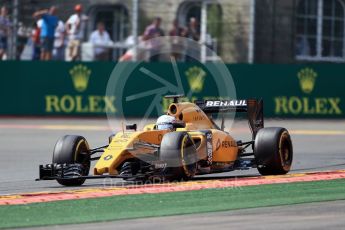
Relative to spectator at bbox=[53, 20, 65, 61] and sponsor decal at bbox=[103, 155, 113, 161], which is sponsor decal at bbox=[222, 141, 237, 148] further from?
spectator at bbox=[53, 20, 65, 61]

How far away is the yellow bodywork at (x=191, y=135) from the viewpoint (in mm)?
13766

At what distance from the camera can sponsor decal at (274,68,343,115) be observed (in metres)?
29.1

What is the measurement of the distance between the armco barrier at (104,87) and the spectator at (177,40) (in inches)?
30.7

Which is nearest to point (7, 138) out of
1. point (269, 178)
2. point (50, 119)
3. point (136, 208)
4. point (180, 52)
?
point (50, 119)

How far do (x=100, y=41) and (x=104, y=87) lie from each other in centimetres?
147

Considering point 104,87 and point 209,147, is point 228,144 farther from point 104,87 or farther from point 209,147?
point 104,87

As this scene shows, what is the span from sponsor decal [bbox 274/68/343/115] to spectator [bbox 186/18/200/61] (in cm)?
265

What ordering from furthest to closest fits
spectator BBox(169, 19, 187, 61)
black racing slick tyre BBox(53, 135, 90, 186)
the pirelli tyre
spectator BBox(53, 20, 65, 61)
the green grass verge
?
spectator BBox(169, 19, 187, 61)
spectator BBox(53, 20, 65, 61)
the pirelli tyre
black racing slick tyre BBox(53, 135, 90, 186)
the green grass verge

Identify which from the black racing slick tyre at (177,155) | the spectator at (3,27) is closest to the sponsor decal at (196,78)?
the spectator at (3,27)

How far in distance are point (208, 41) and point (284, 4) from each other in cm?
332

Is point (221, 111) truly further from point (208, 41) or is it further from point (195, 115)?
point (208, 41)

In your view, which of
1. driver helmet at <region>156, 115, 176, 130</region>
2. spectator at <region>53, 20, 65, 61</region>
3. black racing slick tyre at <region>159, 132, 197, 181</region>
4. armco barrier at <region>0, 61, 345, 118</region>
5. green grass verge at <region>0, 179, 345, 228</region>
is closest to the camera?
green grass verge at <region>0, 179, 345, 228</region>

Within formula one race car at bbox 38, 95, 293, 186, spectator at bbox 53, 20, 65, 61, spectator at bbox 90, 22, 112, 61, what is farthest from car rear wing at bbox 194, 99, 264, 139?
spectator at bbox 90, 22, 112, 61

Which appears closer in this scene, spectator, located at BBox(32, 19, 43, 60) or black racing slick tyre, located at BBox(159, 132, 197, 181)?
black racing slick tyre, located at BBox(159, 132, 197, 181)
